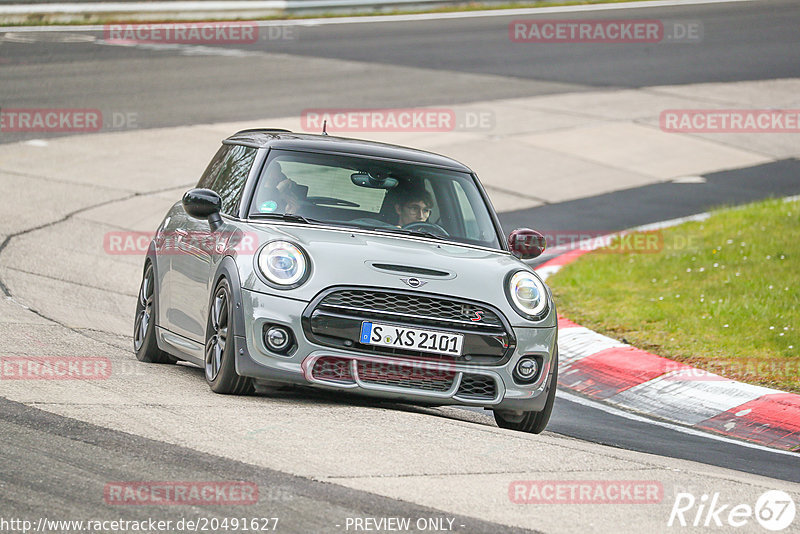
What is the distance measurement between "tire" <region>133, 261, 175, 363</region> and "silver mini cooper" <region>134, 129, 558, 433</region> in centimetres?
38

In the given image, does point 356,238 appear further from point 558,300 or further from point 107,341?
point 558,300

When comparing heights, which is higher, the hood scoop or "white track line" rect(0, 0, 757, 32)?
"white track line" rect(0, 0, 757, 32)

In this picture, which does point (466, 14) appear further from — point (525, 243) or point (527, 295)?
point (527, 295)

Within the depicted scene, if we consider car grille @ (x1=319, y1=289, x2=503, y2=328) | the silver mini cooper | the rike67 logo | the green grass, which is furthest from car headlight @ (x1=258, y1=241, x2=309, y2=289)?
the green grass

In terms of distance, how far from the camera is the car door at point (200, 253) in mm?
7590

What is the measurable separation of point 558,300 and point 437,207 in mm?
4115

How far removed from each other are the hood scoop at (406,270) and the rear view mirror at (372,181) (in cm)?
106

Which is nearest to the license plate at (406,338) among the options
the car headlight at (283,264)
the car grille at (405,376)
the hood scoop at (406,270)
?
the car grille at (405,376)

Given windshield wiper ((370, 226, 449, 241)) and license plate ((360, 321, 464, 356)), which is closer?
license plate ((360, 321, 464, 356))

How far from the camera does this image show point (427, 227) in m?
7.80

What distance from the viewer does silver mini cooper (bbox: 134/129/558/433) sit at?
22.1ft

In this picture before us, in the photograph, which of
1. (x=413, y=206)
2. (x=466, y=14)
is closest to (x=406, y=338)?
(x=413, y=206)

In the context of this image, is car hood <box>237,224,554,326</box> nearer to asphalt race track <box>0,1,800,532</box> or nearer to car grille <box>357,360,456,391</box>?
car grille <box>357,360,456,391</box>

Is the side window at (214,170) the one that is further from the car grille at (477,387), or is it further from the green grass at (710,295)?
the green grass at (710,295)
